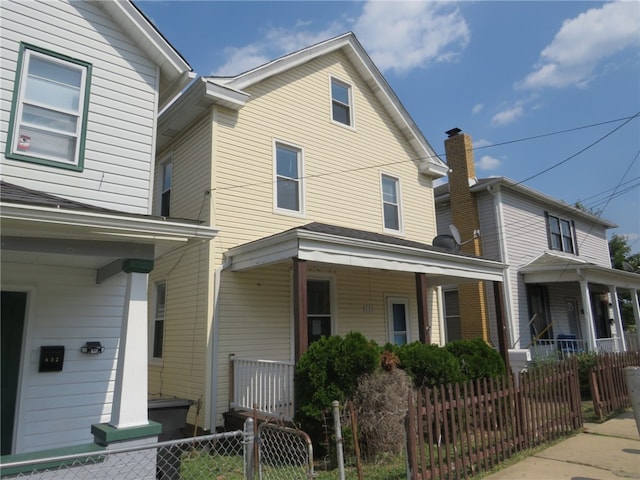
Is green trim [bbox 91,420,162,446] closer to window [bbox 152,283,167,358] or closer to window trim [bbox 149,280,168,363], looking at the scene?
window trim [bbox 149,280,168,363]

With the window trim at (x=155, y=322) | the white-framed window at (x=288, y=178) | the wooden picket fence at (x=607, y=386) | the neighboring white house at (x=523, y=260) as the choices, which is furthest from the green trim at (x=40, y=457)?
the neighboring white house at (x=523, y=260)

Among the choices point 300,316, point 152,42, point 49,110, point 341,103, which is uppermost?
point 341,103

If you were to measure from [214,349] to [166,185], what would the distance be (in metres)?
4.87

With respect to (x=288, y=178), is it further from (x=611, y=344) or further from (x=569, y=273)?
(x=611, y=344)

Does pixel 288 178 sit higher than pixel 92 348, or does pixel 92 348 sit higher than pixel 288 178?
Result: pixel 288 178

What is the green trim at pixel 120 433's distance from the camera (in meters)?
4.81

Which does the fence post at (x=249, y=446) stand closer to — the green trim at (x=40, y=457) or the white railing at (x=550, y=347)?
the green trim at (x=40, y=457)

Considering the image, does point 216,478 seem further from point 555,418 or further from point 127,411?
point 555,418

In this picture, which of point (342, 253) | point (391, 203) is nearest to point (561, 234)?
point (391, 203)

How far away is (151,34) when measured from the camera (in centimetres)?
704

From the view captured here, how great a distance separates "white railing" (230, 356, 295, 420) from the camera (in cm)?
725

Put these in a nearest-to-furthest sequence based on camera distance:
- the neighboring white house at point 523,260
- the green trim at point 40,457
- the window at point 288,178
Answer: the green trim at point 40,457, the window at point 288,178, the neighboring white house at point 523,260

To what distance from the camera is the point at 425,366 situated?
8.00m

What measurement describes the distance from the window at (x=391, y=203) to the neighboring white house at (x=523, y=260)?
196 inches
